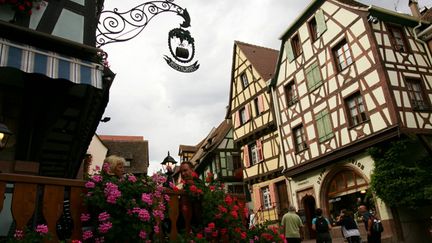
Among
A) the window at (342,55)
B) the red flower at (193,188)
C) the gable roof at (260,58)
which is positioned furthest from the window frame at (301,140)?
the red flower at (193,188)

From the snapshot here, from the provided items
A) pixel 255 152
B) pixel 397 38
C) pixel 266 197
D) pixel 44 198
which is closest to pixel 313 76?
pixel 397 38

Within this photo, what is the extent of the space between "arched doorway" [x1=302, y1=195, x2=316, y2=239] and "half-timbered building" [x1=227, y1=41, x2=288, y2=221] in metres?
1.67

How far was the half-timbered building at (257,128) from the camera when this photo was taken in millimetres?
19250

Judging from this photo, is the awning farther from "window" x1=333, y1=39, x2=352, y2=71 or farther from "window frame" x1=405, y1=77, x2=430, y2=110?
"window frame" x1=405, y1=77, x2=430, y2=110

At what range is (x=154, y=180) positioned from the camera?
11.2ft

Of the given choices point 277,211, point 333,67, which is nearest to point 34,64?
point 333,67

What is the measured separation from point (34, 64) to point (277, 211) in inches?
629

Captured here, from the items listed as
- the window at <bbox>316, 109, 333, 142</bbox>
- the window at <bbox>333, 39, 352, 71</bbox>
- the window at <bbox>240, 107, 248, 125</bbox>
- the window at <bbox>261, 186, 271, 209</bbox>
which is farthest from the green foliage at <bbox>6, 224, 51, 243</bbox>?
the window at <bbox>240, 107, 248, 125</bbox>

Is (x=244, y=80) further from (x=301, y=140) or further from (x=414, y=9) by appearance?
(x=414, y=9)

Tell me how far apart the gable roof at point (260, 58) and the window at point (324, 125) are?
5191 mm

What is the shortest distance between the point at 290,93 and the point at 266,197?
6.02m

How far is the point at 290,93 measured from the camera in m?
18.8

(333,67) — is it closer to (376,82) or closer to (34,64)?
(376,82)

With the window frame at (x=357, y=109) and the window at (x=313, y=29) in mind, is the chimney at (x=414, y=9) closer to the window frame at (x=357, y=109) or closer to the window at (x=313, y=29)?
the window at (x=313, y=29)
